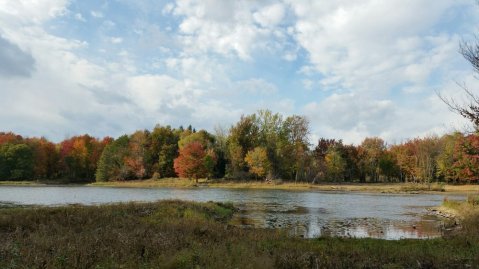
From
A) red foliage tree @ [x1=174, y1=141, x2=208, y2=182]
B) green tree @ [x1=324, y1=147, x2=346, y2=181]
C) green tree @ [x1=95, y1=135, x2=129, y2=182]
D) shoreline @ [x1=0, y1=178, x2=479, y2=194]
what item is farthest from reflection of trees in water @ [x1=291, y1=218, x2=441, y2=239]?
green tree @ [x1=95, y1=135, x2=129, y2=182]

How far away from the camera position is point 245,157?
110312 millimetres

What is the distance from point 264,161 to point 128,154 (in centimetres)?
4235

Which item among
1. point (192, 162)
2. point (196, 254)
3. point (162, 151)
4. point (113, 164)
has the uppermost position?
point (162, 151)

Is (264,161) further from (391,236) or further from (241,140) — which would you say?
(391,236)

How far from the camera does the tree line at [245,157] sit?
357 ft

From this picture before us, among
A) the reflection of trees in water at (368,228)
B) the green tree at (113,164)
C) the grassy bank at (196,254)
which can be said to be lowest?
the reflection of trees in water at (368,228)

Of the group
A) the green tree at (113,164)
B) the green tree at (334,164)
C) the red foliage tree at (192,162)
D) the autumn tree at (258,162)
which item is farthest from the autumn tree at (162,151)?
the green tree at (334,164)

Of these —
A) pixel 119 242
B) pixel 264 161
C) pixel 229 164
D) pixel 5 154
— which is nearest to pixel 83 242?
pixel 119 242

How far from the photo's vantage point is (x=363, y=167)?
12769cm

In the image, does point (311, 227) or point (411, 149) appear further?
point (411, 149)

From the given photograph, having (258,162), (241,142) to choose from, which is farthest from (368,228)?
(241,142)

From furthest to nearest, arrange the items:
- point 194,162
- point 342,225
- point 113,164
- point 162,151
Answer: point 162,151 < point 113,164 < point 194,162 < point 342,225

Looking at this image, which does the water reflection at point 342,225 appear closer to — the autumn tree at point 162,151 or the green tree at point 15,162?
the autumn tree at point 162,151

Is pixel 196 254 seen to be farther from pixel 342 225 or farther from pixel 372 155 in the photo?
pixel 372 155
